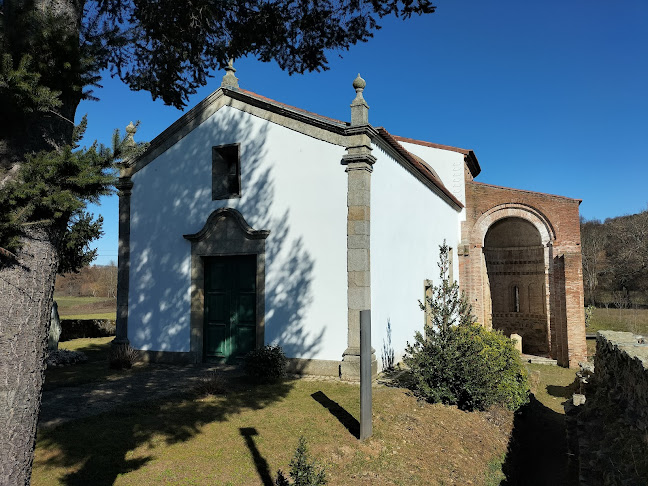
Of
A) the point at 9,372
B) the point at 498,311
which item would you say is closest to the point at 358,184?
the point at 9,372

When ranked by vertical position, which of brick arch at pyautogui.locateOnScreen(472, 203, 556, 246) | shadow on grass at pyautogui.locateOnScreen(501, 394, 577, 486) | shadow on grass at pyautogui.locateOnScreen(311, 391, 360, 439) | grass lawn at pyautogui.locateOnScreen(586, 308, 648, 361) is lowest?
shadow on grass at pyautogui.locateOnScreen(501, 394, 577, 486)

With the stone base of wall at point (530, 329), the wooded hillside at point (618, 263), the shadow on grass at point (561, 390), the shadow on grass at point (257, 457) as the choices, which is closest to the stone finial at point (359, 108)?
the shadow on grass at point (257, 457)

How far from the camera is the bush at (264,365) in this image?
27.4 ft

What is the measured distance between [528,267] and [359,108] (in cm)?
1496

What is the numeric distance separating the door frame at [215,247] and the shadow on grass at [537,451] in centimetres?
593

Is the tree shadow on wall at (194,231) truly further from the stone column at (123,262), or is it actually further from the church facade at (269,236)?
the stone column at (123,262)

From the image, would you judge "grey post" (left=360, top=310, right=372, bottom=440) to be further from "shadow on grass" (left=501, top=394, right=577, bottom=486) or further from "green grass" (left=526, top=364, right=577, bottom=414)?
"green grass" (left=526, top=364, right=577, bottom=414)

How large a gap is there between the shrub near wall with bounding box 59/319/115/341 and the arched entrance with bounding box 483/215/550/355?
17.2 m

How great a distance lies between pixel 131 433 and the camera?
18.2 feet

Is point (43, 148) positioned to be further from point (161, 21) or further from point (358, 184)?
point (358, 184)

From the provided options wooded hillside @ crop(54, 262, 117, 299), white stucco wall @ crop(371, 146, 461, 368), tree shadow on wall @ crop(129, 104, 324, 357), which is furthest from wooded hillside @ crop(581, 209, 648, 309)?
wooded hillside @ crop(54, 262, 117, 299)

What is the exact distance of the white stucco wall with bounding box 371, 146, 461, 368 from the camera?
9.43 meters

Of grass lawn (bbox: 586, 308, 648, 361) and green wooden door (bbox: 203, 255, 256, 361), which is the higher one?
green wooden door (bbox: 203, 255, 256, 361)

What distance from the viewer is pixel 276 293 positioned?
959 centimetres
